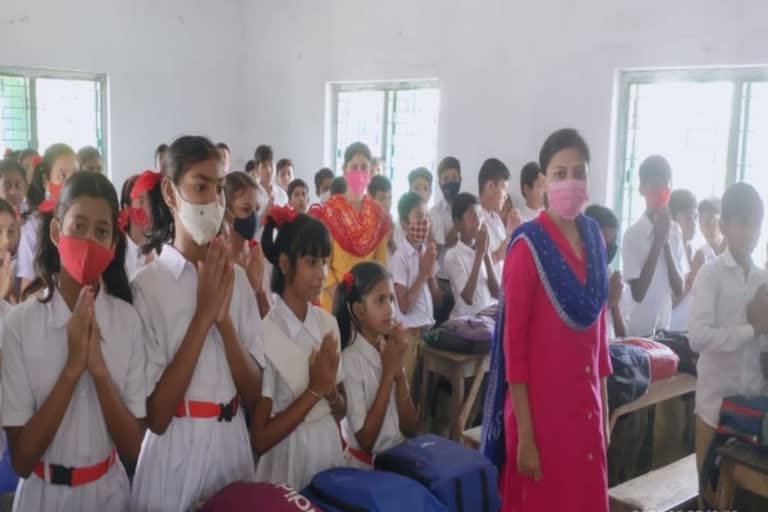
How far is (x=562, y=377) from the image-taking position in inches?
77.9

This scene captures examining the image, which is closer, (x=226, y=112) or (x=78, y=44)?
(x=78, y=44)

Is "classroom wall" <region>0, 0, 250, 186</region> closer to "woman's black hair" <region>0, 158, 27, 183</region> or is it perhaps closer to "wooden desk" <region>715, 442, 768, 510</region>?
"woman's black hair" <region>0, 158, 27, 183</region>

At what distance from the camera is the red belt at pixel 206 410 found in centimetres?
167

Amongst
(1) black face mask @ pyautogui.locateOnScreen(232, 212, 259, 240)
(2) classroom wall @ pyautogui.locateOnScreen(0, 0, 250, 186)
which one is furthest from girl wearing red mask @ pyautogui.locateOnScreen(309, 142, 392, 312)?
(2) classroom wall @ pyautogui.locateOnScreen(0, 0, 250, 186)

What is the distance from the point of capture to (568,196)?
2031 mm

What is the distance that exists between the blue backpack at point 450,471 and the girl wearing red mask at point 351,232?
5.17 feet

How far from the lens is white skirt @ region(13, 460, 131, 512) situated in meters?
1.52

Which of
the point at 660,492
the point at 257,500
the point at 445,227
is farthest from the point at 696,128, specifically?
the point at 257,500

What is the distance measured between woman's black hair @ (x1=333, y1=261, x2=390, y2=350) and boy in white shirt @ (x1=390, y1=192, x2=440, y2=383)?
135cm

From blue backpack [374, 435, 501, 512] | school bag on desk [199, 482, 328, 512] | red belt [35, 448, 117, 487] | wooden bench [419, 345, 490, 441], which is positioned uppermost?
red belt [35, 448, 117, 487]

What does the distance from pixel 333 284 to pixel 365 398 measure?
1434 mm

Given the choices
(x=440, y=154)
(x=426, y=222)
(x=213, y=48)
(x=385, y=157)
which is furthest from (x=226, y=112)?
(x=426, y=222)

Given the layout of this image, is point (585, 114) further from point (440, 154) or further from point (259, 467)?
point (259, 467)

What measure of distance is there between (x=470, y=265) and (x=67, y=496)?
266cm
